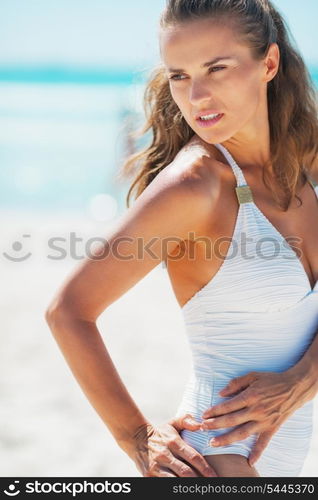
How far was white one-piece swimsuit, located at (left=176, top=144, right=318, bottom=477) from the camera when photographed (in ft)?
6.07

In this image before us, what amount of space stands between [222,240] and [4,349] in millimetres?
3848

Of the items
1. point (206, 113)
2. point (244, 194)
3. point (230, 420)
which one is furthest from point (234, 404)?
point (206, 113)

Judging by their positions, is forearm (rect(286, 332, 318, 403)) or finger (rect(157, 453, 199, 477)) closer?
finger (rect(157, 453, 199, 477))

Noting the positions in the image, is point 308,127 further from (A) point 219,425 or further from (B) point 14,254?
(B) point 14,254

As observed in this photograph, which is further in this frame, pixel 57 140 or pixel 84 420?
pixel 57 140

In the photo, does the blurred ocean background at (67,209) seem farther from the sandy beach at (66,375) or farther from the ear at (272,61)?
the ear at (272,61)

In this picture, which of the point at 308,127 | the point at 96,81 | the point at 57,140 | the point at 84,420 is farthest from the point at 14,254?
the point at 96,81

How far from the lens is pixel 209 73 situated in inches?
74.4

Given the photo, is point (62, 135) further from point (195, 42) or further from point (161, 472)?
point (161, 472)

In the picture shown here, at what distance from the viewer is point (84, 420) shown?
4398 millimetres

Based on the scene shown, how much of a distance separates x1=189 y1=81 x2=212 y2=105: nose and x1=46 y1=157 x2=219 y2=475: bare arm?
0.23 m

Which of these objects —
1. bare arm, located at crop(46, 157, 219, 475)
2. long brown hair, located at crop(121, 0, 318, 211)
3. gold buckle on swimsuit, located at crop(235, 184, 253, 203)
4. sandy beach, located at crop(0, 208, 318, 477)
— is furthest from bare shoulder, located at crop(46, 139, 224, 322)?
sandy beach, located at crop(0, 208, 318, 477)

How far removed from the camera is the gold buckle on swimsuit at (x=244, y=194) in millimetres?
1938

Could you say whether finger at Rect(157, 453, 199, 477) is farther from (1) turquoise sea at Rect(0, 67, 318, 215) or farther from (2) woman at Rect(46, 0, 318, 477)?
(1) turquoise sea at Rect(0, 67, 318, 215)
